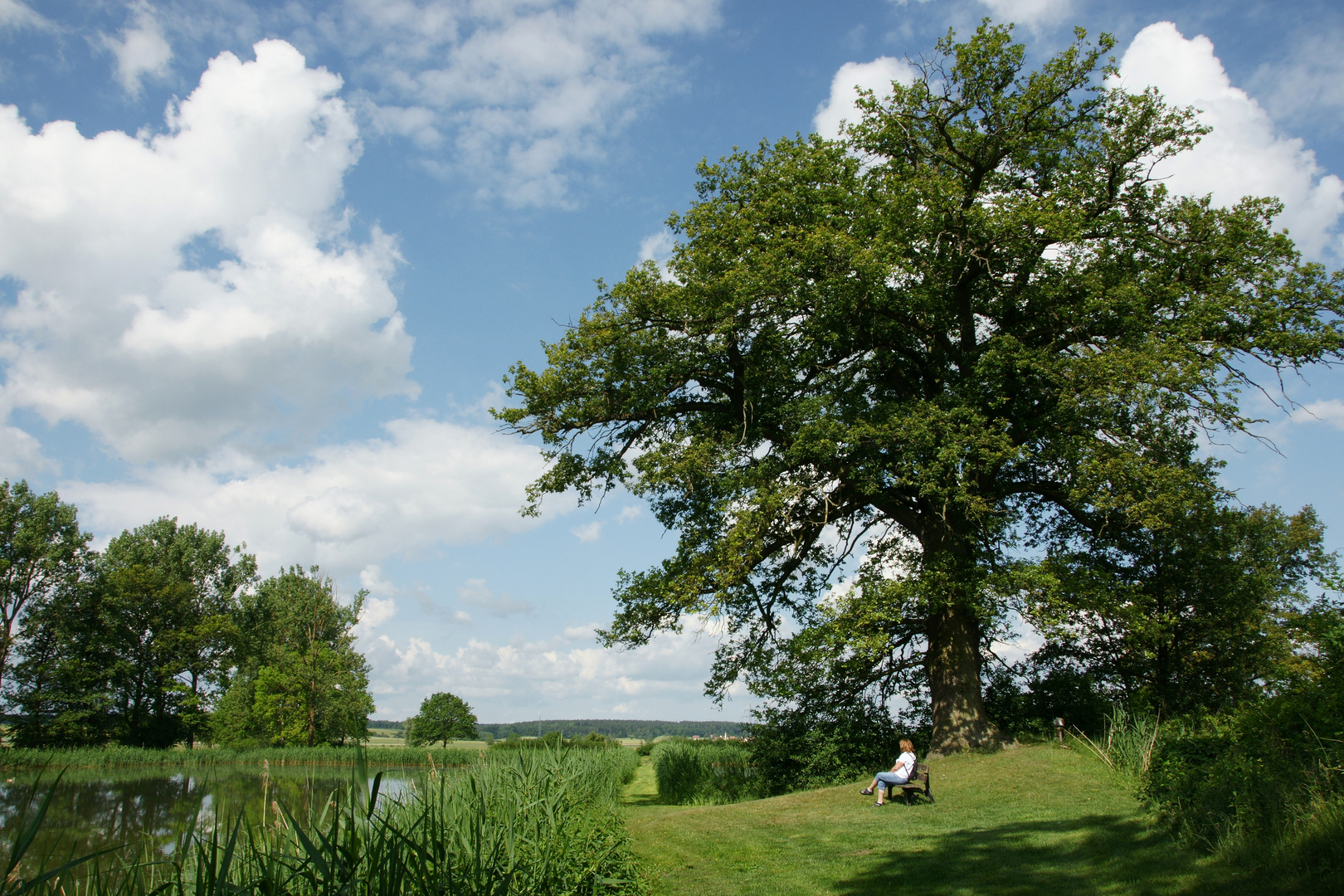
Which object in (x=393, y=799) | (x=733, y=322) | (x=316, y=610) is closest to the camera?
(x=393, y=799)

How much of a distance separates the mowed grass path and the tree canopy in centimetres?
297

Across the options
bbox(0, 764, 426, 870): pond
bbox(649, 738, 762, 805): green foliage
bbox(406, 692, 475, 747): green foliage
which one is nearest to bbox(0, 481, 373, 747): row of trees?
bbox(0, 764, 426, 870): pond

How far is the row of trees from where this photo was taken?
43625mm

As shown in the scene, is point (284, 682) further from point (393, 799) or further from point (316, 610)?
point (393, 799)

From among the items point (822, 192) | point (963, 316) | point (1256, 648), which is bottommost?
point (1256, 648)

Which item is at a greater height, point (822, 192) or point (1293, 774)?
point (822, 192)

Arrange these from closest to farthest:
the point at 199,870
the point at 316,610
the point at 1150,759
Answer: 1. the point at 199,870
2. the point at 1150,759
3. the point at 316,610

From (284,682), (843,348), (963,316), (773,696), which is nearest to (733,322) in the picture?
(843,348)

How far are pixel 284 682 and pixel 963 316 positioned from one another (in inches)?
1748

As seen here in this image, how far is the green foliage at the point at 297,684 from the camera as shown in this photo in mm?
46000

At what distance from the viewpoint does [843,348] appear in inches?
700

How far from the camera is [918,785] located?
12.4m

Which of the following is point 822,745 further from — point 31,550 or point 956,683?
point 31,550

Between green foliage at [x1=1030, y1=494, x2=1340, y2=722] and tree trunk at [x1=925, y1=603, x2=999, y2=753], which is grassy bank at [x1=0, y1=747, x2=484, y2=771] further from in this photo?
green foliage at [x1=1030, y1=494, x2=1340, y2=722]
